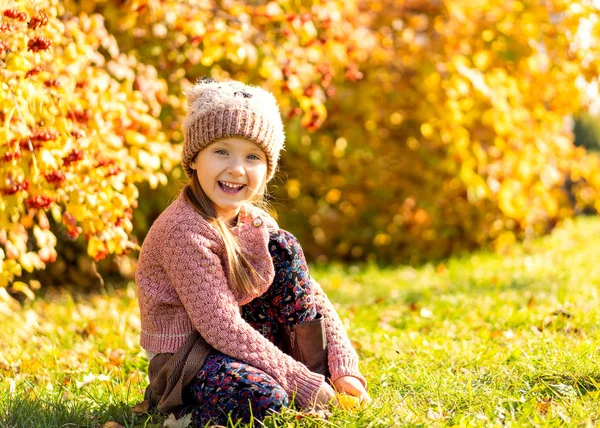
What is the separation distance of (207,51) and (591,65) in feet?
8.36

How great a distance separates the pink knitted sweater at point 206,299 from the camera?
2.40 m

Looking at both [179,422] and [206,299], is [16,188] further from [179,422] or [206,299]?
[179,422]

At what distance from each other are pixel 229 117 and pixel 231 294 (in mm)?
553

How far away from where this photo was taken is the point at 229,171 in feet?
8.41

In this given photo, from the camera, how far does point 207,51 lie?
374cm

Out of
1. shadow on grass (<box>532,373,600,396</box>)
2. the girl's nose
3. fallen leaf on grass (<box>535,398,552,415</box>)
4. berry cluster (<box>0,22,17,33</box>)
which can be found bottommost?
shadow on grass (<box>532,373,600,396</box>)

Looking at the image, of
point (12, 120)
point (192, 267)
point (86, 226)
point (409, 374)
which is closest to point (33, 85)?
point (12, 120)

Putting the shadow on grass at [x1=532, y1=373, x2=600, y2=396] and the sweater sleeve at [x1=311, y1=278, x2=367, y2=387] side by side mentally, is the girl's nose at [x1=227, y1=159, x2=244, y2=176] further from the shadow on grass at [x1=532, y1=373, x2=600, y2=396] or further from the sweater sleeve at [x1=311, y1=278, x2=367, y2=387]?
the shadow on grass at [x1=532, y1=373, x2=600, y2=396]

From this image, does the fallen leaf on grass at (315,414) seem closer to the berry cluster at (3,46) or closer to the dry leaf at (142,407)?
the dry leaf at (142,407)

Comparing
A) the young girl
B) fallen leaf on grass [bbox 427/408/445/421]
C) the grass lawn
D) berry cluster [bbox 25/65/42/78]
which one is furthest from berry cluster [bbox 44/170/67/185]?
fallen leaf on grass [bbox 427/408/445/421]

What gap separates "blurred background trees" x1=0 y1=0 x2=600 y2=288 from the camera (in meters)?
3.10

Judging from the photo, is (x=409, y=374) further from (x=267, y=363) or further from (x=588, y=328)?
(x=588, y=328)

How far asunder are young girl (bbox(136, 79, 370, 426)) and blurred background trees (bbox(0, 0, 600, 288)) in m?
0.37

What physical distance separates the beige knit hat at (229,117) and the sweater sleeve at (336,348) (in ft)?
1.73
